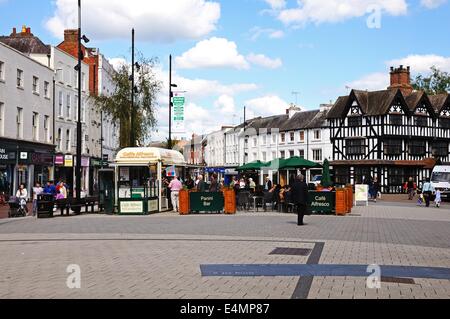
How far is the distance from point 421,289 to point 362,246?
528 centimetres

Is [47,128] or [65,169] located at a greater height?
[47,128]

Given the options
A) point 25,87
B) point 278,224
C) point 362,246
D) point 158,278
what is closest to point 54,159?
point 25,87

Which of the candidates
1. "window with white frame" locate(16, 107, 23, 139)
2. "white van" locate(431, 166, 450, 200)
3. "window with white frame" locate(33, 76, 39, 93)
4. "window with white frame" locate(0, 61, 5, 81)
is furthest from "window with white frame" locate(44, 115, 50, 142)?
"white van" locate(431, 166, 450, 200)

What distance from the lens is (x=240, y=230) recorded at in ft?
57.0

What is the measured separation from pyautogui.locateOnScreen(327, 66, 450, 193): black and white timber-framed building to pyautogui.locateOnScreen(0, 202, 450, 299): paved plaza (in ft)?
146

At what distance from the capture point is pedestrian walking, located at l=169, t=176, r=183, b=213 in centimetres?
2708

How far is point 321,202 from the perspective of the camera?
25.1 metres

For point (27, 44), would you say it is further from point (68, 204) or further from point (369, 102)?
point (369, 102)

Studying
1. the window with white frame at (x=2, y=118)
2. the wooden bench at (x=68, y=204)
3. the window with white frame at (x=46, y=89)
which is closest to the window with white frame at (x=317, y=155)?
the window with white frame at (x=46, y=89)

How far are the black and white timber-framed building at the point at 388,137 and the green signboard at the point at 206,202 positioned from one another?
39111mm

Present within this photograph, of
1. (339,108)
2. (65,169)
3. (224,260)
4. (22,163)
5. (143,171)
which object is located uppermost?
(339,108)

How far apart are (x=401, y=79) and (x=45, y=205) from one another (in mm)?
54452

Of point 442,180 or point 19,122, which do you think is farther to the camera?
point 442,180

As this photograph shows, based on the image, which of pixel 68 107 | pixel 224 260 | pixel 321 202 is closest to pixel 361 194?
pixel 321 202
